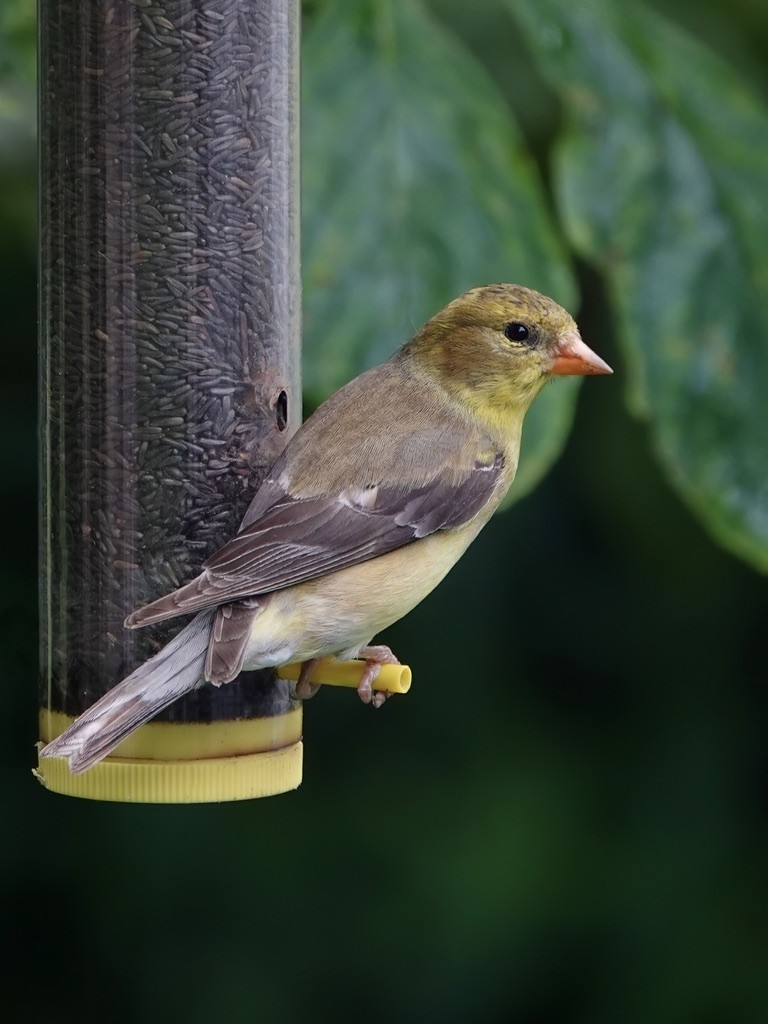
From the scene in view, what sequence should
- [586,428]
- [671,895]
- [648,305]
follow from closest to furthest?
[648,305] → [586,428] → [671,895]

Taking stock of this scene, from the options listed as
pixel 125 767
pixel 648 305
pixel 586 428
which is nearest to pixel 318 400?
pixel 648 305

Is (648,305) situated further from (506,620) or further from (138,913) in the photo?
(138,913)

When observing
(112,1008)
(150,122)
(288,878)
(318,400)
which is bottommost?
(112,1008)

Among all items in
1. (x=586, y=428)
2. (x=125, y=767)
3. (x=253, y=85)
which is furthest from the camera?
(x=586, y=428)

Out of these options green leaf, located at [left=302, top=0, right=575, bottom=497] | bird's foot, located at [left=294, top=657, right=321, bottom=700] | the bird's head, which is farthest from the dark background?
green leaf, located at [left=302, top=0, right=575, bottom=497]

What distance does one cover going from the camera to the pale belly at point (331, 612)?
10.3 ft

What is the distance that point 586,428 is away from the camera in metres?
4.91

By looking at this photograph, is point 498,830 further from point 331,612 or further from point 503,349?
point 331,612

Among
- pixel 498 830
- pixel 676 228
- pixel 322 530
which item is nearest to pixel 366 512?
pixel 322 530

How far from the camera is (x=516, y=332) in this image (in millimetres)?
3633

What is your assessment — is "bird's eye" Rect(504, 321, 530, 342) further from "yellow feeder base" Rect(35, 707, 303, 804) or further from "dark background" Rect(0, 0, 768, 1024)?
"dark background" Rect(0, 0, 768, 1024)

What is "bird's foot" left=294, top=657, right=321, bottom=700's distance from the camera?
3344 mm

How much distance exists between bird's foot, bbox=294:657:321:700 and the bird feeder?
45 millimetres

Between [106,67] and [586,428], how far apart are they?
7.15ft
